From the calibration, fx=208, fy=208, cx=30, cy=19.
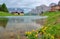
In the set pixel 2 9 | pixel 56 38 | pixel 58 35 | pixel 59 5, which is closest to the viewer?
pixel 56 38

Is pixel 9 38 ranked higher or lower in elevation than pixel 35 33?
lower

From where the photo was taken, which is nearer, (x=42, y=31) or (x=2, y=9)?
(x=42, y=31)

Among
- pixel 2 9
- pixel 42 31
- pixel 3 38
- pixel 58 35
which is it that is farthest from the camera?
pixel 2 9

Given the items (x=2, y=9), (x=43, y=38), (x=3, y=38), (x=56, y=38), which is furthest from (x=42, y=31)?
(x=2, y=9)

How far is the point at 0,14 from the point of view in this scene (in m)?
→ 90.1

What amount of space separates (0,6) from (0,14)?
1222 centimetres

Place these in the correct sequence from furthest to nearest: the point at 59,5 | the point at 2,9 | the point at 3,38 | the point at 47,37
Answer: the point at 59,5
the point at 2,9
the point at 3,38
the point at 47,37

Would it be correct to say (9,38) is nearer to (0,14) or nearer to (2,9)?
(0,14)

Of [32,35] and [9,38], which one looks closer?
[32,35]

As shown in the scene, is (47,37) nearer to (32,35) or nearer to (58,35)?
(32,35)

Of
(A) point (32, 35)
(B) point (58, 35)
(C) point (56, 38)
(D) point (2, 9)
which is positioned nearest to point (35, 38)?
(A) point (32, 35)

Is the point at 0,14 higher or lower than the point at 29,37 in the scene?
lower

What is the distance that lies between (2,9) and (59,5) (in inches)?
1449

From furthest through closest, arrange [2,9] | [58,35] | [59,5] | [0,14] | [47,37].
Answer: [59,5] → [2,9] → [0,14] → [58,35] → [47,37]
